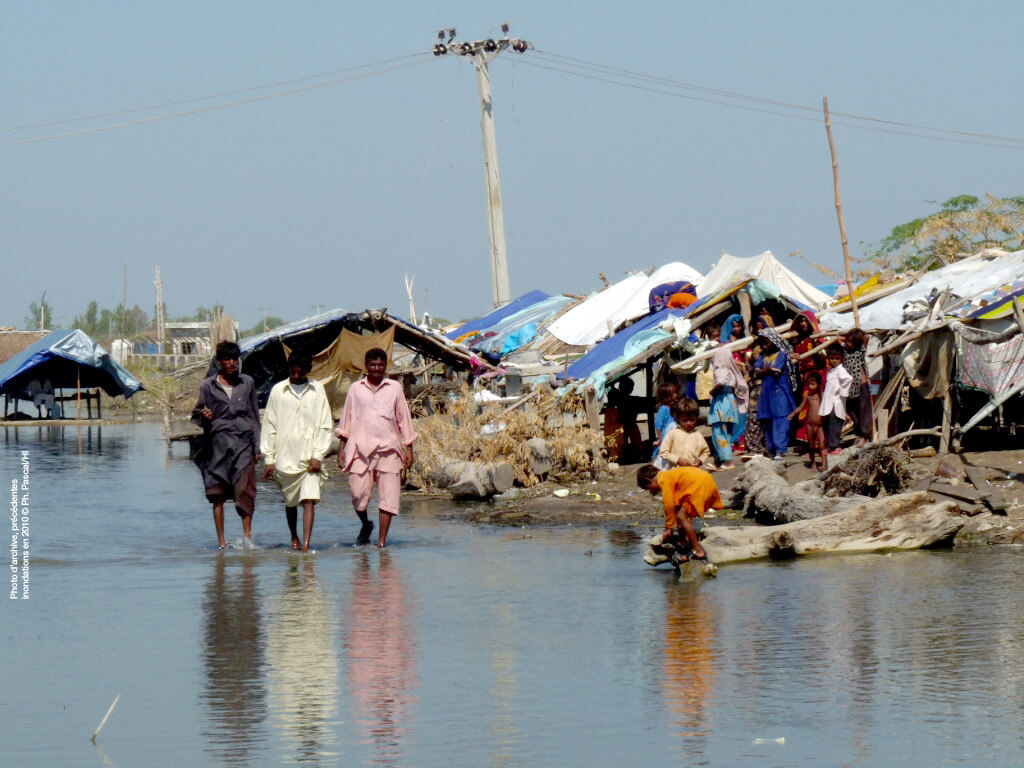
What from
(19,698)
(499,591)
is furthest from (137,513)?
(19,698)

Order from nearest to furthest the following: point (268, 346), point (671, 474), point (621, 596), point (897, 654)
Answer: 1. point (897, 654)
2. point (621, 596)
3. point (671, 474)
4. point (268, 346)

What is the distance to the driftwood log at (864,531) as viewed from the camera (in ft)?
33.9

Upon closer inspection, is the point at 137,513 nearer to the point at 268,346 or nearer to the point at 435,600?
the point at 435,600

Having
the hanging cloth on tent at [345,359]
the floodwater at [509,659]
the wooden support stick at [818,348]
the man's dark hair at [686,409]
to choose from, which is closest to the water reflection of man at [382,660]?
the floodwater at [509,659]

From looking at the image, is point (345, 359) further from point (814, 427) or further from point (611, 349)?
point (814, 427)

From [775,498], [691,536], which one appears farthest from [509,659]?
[775,498]

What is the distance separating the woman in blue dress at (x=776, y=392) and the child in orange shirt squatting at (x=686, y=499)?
647cm

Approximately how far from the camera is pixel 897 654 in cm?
688

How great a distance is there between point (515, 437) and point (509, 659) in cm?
941

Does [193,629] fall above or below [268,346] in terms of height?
below

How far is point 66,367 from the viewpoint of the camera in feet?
127

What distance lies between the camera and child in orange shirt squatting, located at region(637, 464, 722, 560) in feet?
31.1

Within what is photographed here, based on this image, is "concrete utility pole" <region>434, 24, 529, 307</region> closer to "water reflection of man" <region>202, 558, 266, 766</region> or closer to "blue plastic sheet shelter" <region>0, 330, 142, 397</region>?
"blue plastic sheet shelter" <region>0, 330, 142, 397</region>

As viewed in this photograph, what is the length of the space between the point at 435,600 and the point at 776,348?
8.30 meters
